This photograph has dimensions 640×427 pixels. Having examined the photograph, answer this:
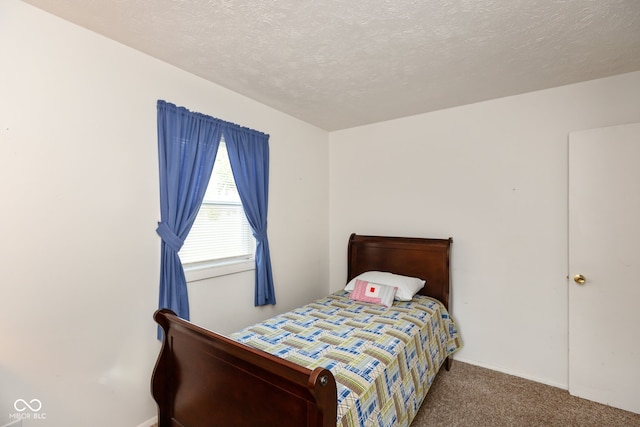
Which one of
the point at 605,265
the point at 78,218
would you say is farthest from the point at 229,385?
the point at 605,265

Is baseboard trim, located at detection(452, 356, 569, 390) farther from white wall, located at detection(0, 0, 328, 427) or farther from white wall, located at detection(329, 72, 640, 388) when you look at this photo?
white wall, located at detection(0, 0, 328, 427)

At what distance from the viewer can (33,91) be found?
5.24 ft

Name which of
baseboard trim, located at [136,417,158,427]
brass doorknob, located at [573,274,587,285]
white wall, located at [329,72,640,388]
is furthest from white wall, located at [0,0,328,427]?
brass doorknob, located at [573,274,587,285]

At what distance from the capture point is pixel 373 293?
2.74 metres

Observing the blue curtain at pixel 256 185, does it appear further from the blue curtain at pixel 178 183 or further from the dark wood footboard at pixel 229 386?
the dark wood footboard at pixel 229 386

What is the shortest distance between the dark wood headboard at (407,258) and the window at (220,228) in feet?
4.22

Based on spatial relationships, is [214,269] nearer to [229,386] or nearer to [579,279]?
[229,386]

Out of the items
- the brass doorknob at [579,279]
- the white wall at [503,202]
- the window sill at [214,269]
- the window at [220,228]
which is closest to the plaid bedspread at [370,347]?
the white wall at [503,202]

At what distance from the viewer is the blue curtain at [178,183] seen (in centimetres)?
209

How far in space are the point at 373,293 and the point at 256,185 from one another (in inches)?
59.8

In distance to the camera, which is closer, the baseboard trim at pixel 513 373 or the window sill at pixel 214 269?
the window sill at pixel 214 269

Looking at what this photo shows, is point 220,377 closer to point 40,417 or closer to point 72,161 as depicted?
point 40,417

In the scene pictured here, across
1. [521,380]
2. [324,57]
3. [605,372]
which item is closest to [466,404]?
[521,380]

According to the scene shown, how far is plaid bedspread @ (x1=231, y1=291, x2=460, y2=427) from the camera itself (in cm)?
147
